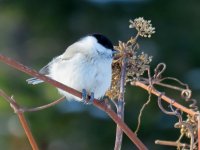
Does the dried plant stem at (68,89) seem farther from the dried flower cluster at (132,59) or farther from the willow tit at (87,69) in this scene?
the willow tit at (87,69)

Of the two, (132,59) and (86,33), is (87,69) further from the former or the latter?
(86,33)

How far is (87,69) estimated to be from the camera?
1.43m

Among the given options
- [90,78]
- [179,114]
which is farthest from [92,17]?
[179,114]

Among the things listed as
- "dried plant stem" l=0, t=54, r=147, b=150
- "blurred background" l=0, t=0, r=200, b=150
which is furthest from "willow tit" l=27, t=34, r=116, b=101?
"blurred background" l=0, t=0, r=200, b=150

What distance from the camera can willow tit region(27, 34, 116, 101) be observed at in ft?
4.58

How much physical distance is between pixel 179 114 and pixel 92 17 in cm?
399

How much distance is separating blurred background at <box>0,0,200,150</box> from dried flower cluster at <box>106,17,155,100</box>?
294 cm

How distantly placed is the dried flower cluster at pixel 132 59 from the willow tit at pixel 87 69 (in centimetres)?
19

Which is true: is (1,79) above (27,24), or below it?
below

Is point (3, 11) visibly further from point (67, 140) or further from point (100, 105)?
point (100, 105)

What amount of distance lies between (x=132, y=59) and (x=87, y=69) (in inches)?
13.9

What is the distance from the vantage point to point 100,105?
39.8 inches

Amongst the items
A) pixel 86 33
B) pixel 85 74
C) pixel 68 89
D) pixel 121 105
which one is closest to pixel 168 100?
pixel 121 105

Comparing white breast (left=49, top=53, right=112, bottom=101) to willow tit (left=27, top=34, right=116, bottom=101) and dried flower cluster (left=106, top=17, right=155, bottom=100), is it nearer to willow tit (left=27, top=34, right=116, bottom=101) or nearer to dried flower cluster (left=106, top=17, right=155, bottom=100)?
willow tit (left=27, top=34, right=116, bottom=101)
